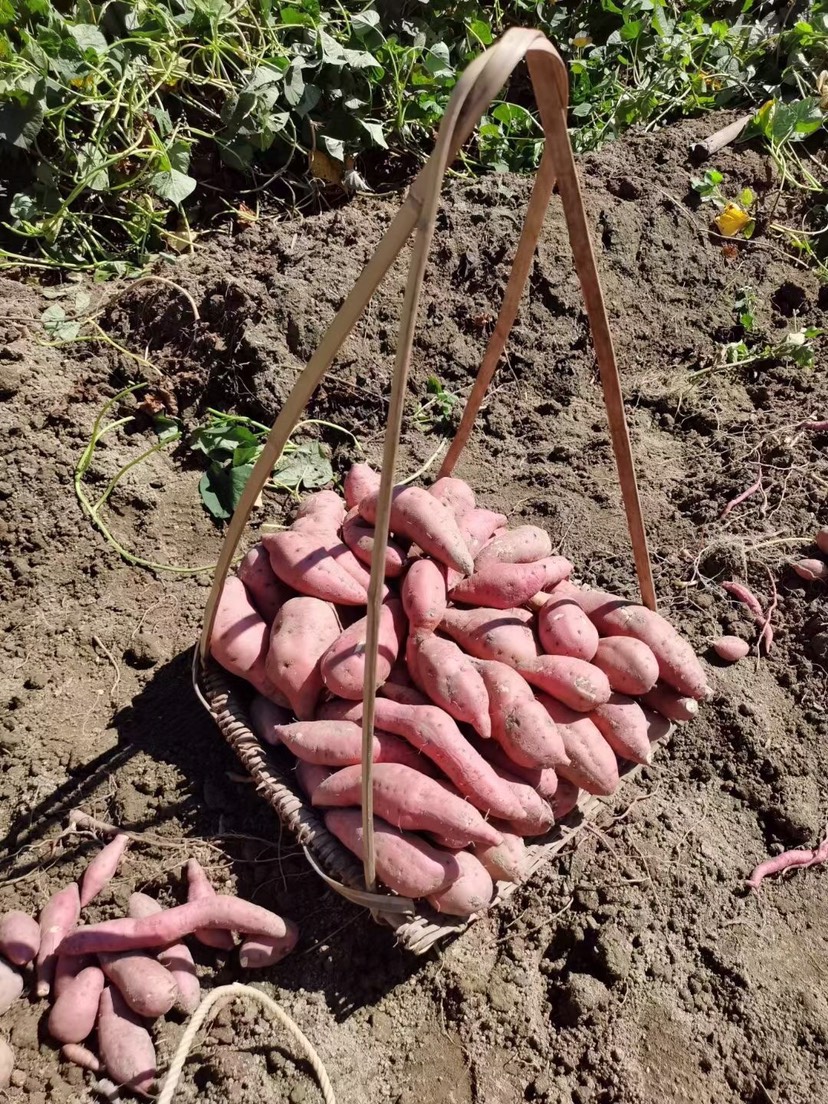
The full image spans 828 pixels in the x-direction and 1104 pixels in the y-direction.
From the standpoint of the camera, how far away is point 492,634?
1764mm

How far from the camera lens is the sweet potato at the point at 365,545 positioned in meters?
1.83

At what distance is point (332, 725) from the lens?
1.65 metres

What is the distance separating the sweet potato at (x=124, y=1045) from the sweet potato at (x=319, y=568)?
3.21 feet

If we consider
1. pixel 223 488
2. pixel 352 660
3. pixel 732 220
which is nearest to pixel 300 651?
pixel 352 660

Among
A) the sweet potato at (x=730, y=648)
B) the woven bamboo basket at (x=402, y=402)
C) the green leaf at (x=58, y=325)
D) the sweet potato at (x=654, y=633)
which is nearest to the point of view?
the woven bamboo basket at (x=402, y=402)

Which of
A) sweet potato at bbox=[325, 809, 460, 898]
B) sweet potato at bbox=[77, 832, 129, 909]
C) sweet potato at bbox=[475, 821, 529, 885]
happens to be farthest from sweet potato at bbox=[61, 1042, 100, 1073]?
sweet potato at bbox=[475, 821, 529, 885]

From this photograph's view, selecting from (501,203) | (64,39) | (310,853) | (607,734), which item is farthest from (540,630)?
(64,39)

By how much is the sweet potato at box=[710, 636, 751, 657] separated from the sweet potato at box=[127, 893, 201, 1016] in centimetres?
Result: 173

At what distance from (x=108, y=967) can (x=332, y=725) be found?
2.32 feet

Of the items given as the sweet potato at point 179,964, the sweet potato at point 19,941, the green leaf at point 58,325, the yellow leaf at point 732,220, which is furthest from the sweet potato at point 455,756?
the yellow leaf at point 732,220

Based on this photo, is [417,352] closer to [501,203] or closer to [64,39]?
[501,203]

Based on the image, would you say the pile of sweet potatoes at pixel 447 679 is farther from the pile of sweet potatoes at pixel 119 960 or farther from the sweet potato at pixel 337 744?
the pile of sweet potatoes at pixel 119 960

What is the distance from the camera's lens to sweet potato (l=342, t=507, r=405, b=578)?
183 centimetres

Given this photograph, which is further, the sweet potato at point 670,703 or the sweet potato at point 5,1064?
the sweet potato at point 670,703
